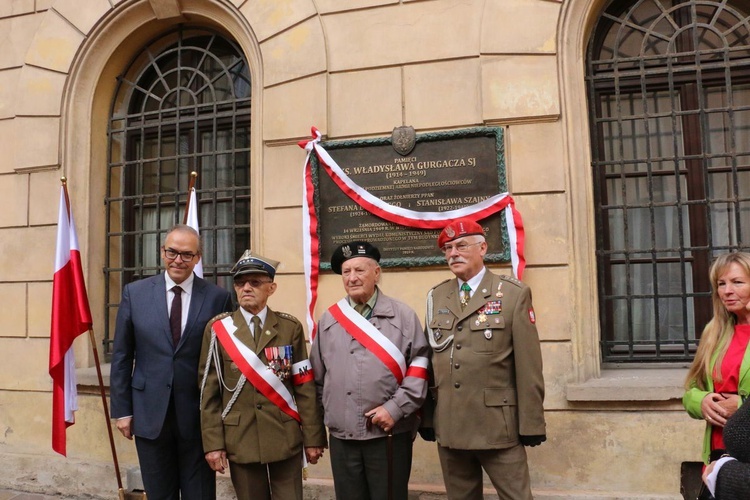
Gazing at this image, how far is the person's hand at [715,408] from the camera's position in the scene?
2.72 meters

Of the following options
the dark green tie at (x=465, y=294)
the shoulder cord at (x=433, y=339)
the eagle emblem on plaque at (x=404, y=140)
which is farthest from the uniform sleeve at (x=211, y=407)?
the eagle emblem on plaque at (x=404, y=140)

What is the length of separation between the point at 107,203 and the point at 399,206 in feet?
9.75

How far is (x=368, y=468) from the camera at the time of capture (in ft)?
11.4

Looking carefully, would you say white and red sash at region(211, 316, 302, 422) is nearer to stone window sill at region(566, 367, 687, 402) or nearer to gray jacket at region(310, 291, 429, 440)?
gray jacket at region(310, 291, 429, 440)

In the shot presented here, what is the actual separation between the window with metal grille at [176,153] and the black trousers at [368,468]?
281 cm

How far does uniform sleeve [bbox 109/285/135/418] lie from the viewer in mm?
3805

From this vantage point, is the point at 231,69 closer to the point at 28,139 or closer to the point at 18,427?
the point at 28,139

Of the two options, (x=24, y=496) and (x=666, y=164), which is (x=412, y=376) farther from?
(x=24, y=496)

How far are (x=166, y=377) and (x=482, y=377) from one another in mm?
1760

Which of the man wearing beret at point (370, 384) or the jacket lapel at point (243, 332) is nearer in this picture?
the man wearing beret at point (370, 384)

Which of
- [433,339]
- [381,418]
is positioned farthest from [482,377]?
[381,418]

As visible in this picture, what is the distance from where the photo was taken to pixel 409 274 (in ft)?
16.8

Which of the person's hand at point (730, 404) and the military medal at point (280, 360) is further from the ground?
the military medal at point (280, 360)

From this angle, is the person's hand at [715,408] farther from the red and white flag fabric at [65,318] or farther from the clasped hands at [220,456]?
the red and white flag fabric at [65,318]
